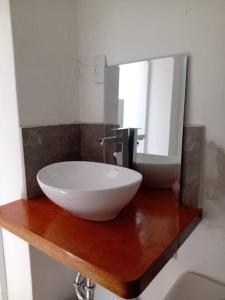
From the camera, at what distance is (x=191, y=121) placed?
2.82 ft

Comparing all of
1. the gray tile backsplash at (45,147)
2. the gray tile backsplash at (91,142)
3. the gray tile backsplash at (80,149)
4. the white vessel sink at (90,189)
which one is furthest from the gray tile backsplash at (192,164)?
the gray tile backsplash at (45,147)

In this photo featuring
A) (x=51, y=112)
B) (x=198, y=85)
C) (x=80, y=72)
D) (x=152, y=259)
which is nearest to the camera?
(x=152, y=259)

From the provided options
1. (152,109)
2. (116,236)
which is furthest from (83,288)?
(152,109)

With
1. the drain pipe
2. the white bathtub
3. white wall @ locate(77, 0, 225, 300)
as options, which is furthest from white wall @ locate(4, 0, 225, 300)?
the drain pipe

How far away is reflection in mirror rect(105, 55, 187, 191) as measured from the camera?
892 mm

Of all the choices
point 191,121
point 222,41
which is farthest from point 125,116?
point 222,41

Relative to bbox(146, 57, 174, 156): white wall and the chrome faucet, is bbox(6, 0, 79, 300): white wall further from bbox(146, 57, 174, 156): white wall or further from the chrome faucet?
bbox(146, 57, 174, 156): white wall

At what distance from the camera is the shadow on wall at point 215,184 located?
808 millimetres

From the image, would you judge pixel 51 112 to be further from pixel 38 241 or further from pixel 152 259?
pixel 152 259

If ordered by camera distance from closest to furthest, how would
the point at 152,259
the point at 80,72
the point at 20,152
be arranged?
the point at 152,259, the point at 20,152, the point at 80,72

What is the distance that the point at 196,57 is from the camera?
819 mm

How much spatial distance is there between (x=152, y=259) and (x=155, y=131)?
1.81 feet

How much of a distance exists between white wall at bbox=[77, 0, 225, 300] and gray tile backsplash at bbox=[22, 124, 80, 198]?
1.46ft

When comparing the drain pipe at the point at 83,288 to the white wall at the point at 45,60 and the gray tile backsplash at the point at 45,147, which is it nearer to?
the gray tile backsplash at the point at 45,147
